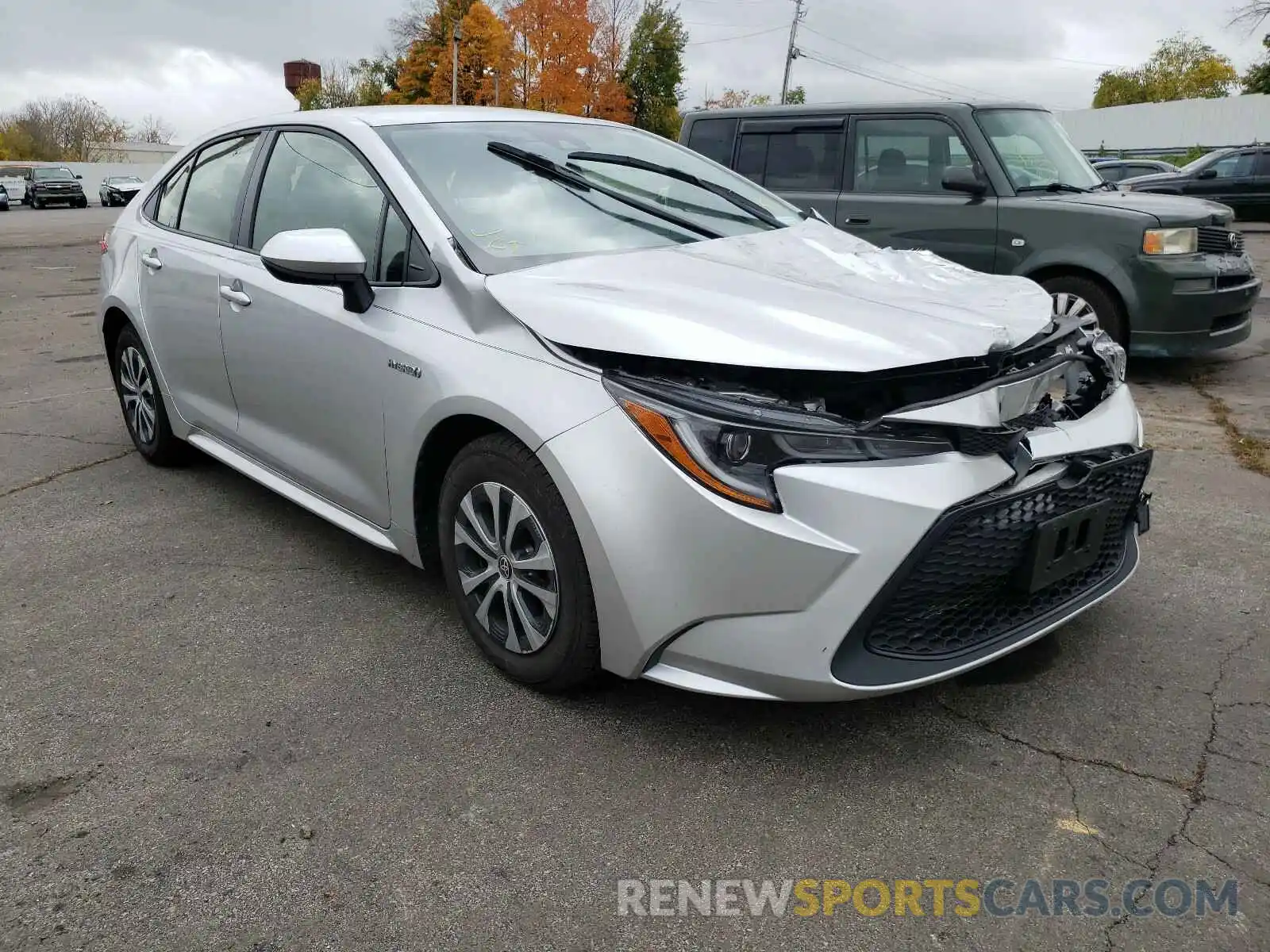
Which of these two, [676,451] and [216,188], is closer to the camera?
[676,451]

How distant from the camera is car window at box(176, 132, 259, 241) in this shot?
4.06 m

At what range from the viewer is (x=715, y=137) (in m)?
7.95

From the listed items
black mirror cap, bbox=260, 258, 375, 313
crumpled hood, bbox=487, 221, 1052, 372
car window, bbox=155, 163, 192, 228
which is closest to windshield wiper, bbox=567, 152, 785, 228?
crumpled hood, bbox=487, 221, 1052, 372

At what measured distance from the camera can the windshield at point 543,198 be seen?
3055 millimetres

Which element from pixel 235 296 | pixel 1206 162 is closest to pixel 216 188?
pixel 235 296

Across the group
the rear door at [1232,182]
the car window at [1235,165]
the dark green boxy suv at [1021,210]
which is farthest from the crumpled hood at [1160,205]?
the car window at [1235,165]

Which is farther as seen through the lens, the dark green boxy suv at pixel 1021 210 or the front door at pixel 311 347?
the dark green boxy suv at pixel 1021 210

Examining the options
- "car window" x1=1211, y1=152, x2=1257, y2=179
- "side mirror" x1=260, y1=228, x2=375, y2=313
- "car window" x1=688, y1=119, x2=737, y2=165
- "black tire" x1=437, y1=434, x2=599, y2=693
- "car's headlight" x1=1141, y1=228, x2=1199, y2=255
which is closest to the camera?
"black tire" x1=437, y1=434, x2=599, y2=693

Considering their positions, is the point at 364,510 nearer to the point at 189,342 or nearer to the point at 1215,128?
the point at 189,342

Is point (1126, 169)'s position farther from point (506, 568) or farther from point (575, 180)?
point (506, 568)

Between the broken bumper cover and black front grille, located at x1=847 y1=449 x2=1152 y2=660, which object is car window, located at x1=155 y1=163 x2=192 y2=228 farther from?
black front grille, located at x1=847 y1=449 x2=1152 y2=660

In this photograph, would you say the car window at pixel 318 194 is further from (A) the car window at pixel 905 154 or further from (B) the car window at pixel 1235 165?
(B) the car window at pixel 1235 165

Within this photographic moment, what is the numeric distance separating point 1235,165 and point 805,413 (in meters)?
20.9

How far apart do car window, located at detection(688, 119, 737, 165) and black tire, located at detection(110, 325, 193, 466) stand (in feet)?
15.0
